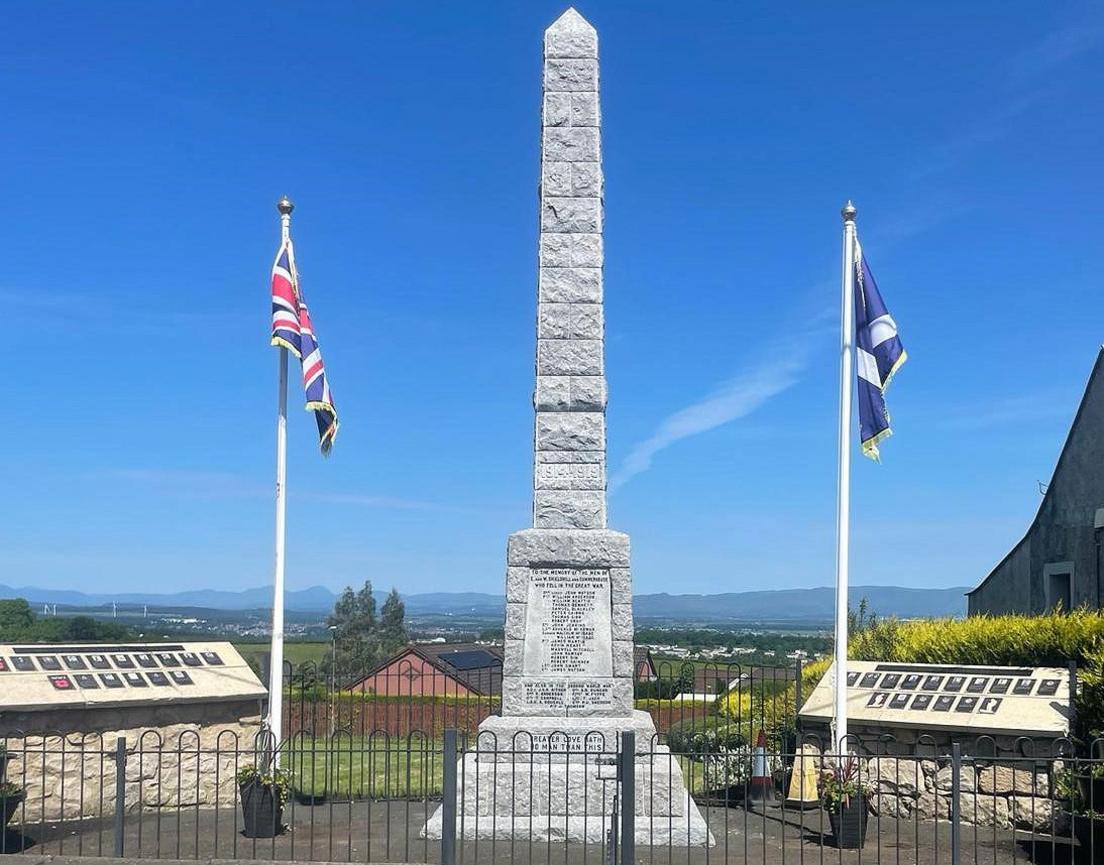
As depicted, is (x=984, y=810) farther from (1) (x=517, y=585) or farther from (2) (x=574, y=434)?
(2) (x=574, y=434)

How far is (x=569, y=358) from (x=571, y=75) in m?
2.72

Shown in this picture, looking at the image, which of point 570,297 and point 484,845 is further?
point 570,297

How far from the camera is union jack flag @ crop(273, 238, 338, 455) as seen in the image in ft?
35.8

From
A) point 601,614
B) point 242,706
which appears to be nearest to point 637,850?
point 601,614

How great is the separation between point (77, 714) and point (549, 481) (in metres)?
4.86

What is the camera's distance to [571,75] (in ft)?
33.9

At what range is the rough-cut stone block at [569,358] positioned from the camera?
9867mm

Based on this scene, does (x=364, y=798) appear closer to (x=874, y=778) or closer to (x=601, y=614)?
(x=601, y=614)

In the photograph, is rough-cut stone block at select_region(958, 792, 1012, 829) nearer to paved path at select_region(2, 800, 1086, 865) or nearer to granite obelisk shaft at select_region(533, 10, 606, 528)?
paved path at select_region(2, 800, 1086, 865)

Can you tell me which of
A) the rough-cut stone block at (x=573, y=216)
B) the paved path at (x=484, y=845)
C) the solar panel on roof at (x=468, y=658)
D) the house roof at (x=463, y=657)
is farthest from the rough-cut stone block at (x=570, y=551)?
the solar panel on roof at (x=468, y=658)

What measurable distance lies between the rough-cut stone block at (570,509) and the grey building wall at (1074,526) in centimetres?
950

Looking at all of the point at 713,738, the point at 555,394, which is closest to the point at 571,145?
the point at 555,394

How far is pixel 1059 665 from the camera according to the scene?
1100 centimetres

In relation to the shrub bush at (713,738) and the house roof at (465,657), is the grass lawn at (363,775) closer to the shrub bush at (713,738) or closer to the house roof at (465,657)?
the house roof at (465,657)
